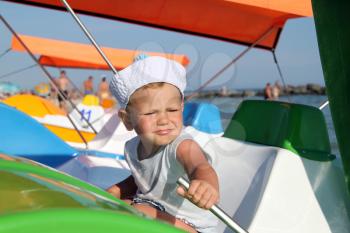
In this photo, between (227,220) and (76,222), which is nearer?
(76,222)

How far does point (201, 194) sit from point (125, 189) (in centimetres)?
58

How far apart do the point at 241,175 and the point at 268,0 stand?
1.47m

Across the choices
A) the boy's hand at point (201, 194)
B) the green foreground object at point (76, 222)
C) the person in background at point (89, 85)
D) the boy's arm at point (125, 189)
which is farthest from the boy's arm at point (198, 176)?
the person in background at point (89, 85)

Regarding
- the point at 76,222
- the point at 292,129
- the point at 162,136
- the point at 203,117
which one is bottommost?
the point at 76,222

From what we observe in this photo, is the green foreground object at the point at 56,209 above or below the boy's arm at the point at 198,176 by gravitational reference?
below

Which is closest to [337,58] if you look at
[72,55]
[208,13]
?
[208,13]

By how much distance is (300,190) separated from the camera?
1427 millimetres

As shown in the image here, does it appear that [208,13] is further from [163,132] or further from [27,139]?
[163,132]

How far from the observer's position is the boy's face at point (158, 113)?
127 centimetres

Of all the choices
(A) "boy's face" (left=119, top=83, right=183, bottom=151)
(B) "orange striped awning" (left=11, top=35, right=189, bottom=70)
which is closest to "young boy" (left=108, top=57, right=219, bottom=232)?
(A) "boy's face" (left=119, top=83, right=183, bottom=151)

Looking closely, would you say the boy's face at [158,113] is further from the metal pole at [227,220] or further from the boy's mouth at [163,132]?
the metal pole at [227,220]

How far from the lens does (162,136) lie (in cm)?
131

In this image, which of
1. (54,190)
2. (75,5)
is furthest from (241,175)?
(75,5)

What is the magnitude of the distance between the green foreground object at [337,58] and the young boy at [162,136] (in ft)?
1.23
